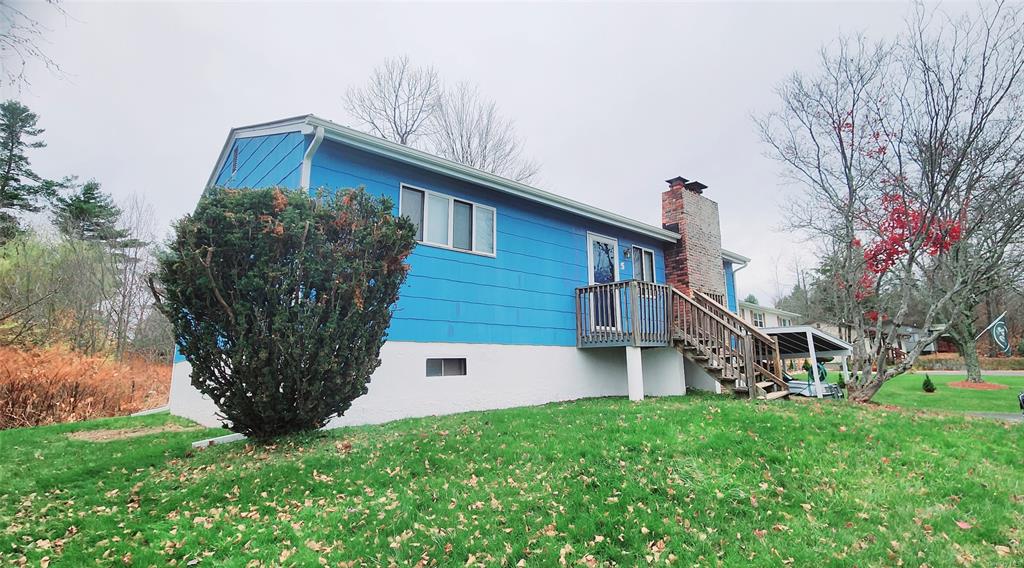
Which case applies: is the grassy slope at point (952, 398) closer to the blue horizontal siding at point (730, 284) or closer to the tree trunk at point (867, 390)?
the tree trunk at point (867, 390)

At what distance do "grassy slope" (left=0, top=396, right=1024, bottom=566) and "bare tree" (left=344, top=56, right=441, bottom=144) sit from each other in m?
17.3

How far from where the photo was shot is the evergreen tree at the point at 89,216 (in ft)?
60.4

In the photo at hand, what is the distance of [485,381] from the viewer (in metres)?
8.35

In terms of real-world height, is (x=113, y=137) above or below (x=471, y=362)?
above

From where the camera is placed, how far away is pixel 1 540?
3.26 meters

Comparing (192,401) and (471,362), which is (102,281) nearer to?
(192,401)

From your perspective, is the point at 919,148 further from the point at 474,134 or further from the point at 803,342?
the point at 474,134

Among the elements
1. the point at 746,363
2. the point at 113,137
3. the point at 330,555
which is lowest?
the point at 330,555

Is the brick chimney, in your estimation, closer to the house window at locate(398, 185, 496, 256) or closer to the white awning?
the white awning

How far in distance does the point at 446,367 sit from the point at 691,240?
742 centimetres

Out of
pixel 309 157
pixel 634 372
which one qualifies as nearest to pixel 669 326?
pixel 634 372

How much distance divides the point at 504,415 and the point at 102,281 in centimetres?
1730

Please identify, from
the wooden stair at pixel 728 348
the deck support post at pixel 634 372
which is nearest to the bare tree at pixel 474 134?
the wooden stair at pixel 728 348

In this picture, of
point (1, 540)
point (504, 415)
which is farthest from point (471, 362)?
point (1, 540)
